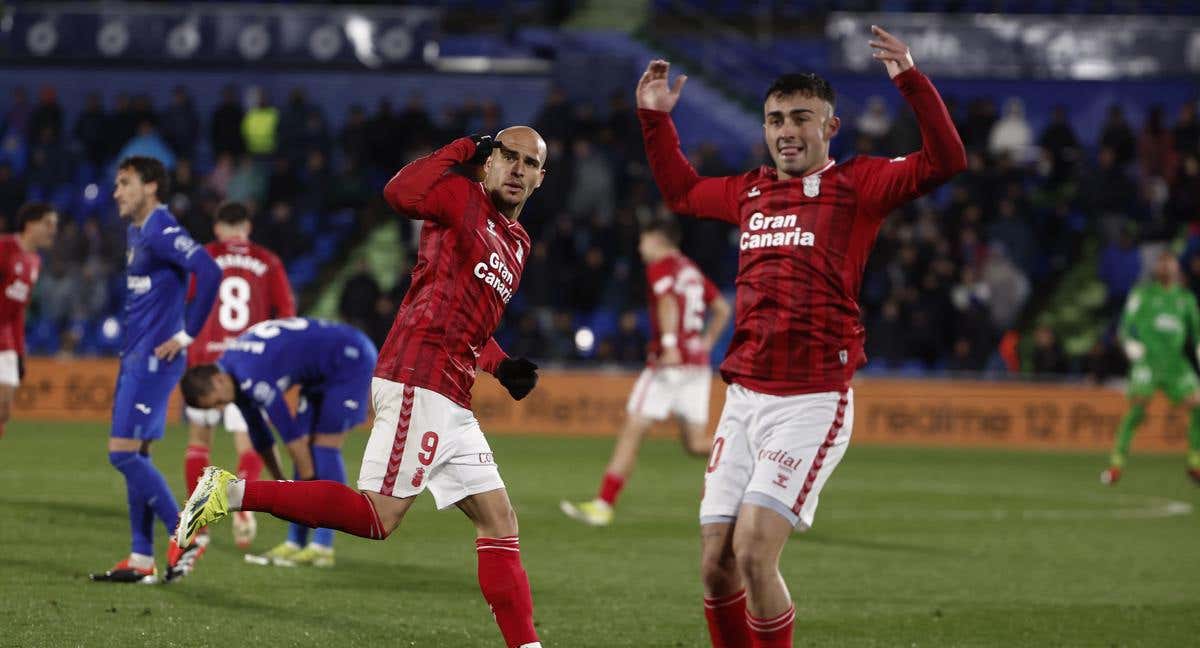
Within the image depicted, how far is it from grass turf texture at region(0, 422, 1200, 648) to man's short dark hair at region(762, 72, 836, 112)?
3102mm

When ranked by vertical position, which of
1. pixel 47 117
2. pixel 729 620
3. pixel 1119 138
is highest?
pixel 1119 138

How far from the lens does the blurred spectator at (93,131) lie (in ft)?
89.9

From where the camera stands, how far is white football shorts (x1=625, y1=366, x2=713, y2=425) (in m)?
14.7

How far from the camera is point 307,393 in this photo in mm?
10797

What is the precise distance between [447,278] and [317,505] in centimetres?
112

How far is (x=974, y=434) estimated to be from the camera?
23469 mm

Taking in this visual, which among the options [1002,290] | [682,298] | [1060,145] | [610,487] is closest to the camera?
[610,487]

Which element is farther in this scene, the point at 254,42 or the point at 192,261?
the point at 254,42

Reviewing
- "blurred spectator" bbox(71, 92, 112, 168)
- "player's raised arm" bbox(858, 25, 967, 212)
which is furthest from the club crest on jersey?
"blurred spectator" bbox(71, 92, 112, 168)

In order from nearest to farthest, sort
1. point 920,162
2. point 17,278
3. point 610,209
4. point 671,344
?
point 920,162 → point 17,278 → point 671,344 → point 610,209

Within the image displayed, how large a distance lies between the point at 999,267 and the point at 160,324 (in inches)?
691

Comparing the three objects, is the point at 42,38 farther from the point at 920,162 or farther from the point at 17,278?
the point at 920,162

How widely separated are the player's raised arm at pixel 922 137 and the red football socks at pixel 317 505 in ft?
8.32

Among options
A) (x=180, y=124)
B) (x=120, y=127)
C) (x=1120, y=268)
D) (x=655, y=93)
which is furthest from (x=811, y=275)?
(x=120, y=127)
